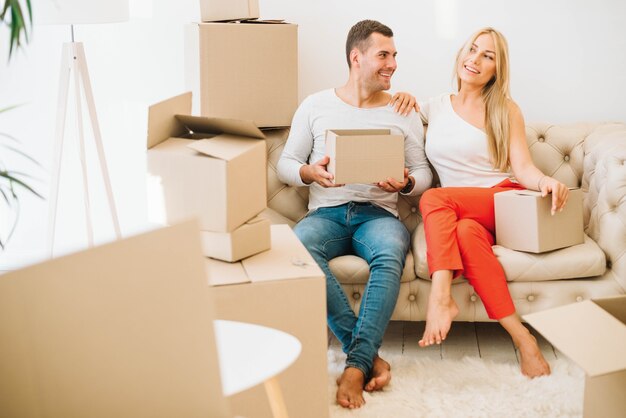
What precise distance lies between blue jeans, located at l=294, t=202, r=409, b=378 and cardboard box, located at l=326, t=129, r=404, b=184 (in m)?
0.21

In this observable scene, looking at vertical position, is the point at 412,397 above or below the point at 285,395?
below

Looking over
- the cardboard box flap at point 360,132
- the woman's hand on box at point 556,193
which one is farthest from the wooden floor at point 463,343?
the cardboard box flap at point 360,132

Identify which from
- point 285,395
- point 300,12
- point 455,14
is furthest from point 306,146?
point 285,395

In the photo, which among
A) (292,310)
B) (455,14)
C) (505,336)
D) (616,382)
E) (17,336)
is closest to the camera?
(17,336)

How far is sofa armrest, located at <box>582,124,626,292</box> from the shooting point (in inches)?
96.1

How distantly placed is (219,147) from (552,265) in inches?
46.1

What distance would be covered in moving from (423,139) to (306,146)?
44cm

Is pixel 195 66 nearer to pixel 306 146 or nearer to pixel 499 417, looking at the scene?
pixel 306 146

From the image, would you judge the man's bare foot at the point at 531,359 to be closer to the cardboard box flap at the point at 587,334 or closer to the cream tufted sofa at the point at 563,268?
the cream tufted sofa at the point at 563,268

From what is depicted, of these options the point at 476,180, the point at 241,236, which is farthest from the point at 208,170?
the point at 476,180

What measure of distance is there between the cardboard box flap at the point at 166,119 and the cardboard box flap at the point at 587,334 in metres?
1.10

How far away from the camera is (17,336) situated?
0.99 meters

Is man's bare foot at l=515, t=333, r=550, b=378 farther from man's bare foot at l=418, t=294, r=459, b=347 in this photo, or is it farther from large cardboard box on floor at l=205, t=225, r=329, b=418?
large cardboard box on floor at l=205, t=225, r=329, b=418

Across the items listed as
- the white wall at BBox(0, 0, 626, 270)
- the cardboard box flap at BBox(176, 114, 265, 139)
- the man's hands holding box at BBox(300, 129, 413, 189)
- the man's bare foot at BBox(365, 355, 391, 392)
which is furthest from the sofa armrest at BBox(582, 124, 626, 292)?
the cardboard box flap at BBox(176, 114, 265, 139)
